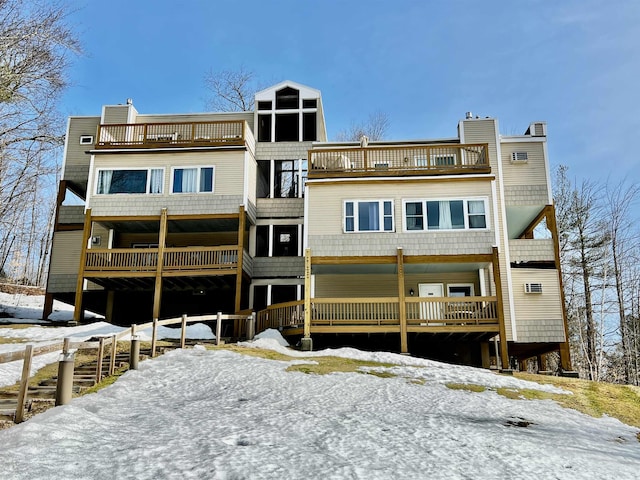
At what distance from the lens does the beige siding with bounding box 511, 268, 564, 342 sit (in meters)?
22.3

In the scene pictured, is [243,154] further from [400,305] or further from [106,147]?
[400,305]

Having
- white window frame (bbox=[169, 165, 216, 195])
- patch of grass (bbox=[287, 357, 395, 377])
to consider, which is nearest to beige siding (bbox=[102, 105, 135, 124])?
white window frame (bbox=[169, 165, 216, 195])

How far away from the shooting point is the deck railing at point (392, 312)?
783 inches

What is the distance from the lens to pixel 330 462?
21.9 ft

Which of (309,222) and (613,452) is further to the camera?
(309,222)

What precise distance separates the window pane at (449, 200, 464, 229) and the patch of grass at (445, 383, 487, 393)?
900 centimetres

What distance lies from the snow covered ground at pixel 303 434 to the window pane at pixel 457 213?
9558mm

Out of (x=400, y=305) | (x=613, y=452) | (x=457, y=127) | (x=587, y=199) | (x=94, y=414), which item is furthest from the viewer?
(x=587, y=199)

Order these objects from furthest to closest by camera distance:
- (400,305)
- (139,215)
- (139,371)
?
1. (139,215)
2. (400,305)
3. (139,371)

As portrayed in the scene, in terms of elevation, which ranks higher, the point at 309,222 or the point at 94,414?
the point at 309,222

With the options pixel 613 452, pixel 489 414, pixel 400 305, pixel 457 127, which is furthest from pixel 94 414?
pixel 457 127

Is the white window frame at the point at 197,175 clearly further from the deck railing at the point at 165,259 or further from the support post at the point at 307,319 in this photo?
the support post at the point at 307,319

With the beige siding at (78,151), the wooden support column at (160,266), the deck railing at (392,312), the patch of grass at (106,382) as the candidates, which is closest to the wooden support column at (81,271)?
the wooden support column at (160,266)

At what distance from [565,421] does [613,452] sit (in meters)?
2.08
